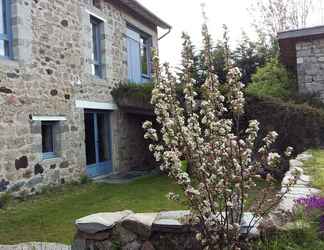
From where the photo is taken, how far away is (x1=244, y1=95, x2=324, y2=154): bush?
8625mm

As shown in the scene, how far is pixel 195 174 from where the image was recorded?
287 cm

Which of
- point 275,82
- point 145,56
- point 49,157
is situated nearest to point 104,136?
point 49,157

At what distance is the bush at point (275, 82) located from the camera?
11484 millimetres

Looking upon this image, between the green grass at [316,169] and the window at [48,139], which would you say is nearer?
the green grass at [316,169]

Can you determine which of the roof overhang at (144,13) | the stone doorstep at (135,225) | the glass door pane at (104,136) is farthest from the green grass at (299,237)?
the roof overhang at (144,13)

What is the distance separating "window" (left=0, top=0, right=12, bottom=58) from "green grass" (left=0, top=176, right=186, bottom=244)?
2.99 meters

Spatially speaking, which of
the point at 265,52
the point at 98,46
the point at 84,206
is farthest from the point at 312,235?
the point at 265,52

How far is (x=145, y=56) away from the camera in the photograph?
1403cm

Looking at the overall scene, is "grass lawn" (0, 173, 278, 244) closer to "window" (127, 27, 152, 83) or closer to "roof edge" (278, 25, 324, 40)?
"window" (127, 27, 152, 83)

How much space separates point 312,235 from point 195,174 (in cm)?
99

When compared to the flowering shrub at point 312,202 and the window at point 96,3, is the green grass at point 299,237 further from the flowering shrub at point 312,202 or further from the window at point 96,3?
the window at point 96,3

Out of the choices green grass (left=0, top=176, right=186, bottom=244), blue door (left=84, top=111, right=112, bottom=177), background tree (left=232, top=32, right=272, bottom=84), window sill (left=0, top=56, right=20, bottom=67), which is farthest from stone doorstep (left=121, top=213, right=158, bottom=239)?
background tree (left=232, top=32, right=272, bottom=84)

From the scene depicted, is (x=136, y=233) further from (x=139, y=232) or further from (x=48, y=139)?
(x=48, y=139)

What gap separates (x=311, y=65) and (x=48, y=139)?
709cm
